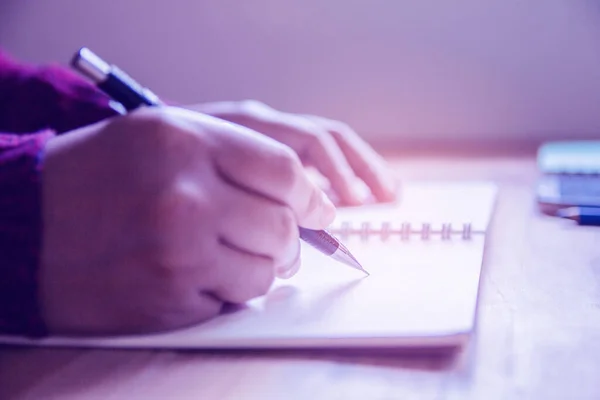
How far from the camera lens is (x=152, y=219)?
0.44 metres

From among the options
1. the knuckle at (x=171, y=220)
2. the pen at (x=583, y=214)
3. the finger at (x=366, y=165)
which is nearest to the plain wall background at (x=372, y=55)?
the finger at (x=366, y=165)

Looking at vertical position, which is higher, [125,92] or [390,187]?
[390,187]

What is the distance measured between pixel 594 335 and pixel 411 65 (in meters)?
0.76

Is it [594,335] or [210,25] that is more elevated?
[210,25]

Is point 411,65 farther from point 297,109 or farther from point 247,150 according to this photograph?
point 247,150

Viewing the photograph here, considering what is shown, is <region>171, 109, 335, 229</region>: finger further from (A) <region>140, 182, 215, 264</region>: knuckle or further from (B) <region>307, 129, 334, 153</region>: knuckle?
(B) <region>307, 129, 334, 153</region>: knuckle

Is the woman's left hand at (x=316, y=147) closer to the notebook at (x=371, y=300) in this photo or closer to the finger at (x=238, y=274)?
the notebook at (x=371, y=300)

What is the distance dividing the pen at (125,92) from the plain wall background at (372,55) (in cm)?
65

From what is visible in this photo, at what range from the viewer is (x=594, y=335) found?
430mm

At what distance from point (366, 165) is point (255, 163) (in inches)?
14.6

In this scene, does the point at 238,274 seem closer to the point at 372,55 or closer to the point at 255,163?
the point at 255,163

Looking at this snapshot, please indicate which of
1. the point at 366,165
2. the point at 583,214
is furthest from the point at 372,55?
the point at 583,214

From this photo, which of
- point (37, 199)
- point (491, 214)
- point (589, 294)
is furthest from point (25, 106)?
point (589, 294)

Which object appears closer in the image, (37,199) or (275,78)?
(37,199)
